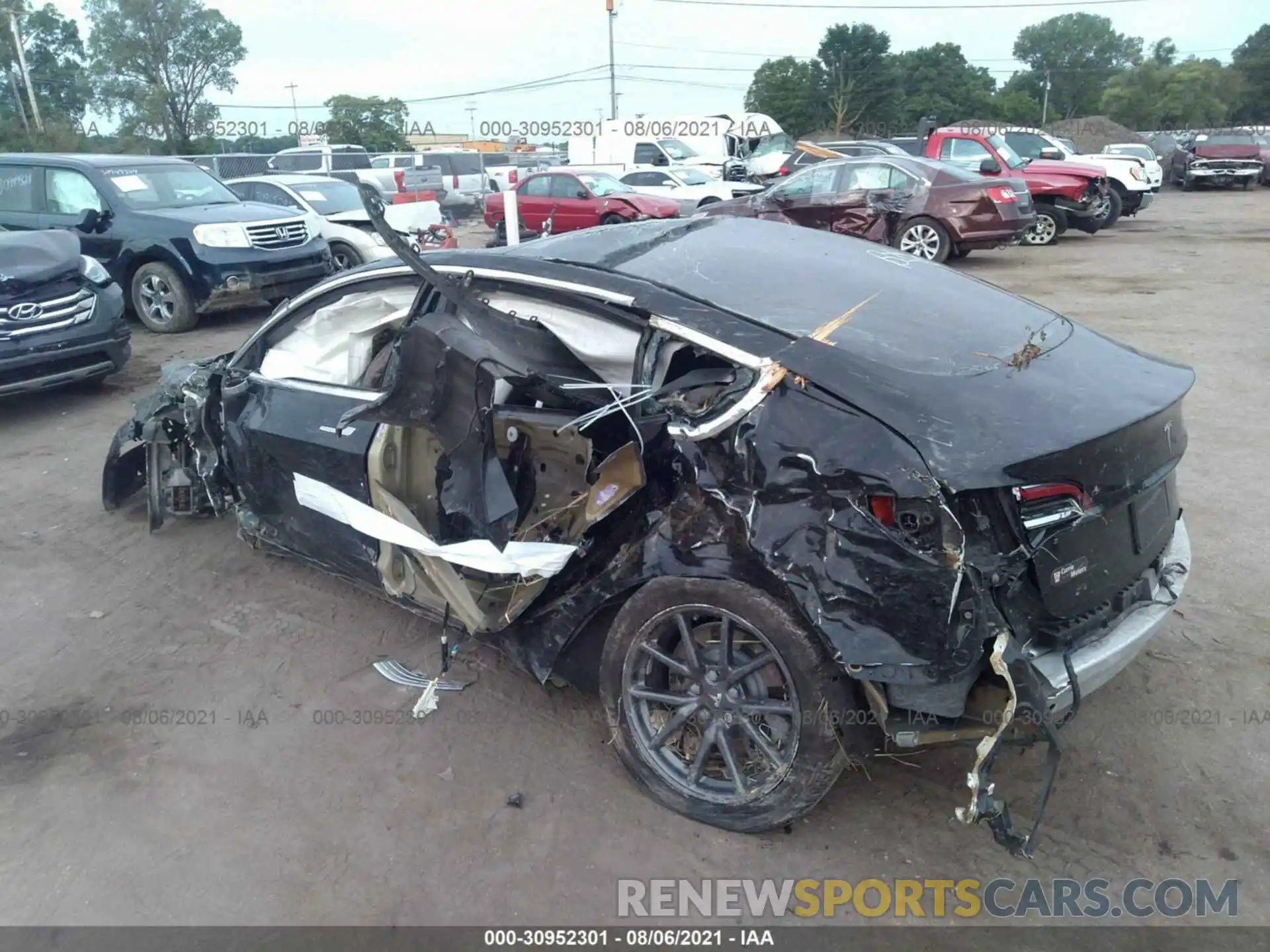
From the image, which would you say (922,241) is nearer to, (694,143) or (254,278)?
(254,278)

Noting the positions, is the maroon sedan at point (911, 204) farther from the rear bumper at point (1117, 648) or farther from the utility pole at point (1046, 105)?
the utility pole at point (1046, 105)

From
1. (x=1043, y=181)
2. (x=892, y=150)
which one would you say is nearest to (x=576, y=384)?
(x=1043, y=181)

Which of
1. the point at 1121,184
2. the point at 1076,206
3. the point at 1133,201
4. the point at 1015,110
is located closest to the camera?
the point at 1076,206

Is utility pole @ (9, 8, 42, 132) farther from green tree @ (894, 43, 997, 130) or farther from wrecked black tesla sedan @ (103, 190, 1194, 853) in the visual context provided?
green tree @ (894, 43, 997, 130)

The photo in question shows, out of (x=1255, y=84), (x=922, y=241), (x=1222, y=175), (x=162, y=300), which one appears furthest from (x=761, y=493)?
(x=1255, y=84)

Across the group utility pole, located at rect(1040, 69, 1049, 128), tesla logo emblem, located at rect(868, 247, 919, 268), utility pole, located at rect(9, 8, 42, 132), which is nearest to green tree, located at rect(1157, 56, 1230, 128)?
utility pole, located at rect(1040, 69, 1049, 128)

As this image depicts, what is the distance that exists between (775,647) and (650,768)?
684 mm

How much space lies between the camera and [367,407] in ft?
10.5

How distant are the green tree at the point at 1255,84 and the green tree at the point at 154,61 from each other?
56.9 metres

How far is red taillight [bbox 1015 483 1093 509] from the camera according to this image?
8.13 ft

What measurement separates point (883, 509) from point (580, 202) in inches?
634

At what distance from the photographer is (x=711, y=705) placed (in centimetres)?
283

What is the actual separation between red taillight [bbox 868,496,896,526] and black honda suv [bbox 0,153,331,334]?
9.24 m

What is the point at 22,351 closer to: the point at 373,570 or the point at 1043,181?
the point at 373,570
